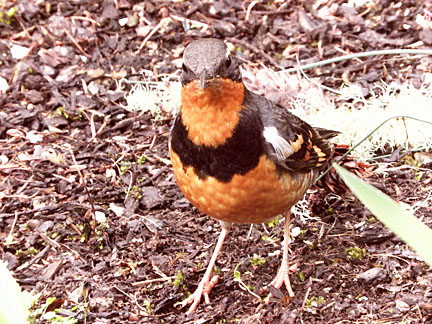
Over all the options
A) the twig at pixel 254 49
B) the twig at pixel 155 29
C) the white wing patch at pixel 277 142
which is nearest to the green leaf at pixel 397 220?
the white wing patch at pixel 277 142

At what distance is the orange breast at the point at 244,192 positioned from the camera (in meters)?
3.18

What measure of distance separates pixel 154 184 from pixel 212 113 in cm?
154

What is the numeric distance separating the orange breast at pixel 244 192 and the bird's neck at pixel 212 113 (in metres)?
0.20

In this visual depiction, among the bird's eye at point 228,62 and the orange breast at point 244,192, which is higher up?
the bird's eye at point 228,62

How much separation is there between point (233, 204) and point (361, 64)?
2.66 metres

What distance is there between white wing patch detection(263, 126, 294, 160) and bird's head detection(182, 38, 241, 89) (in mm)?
406

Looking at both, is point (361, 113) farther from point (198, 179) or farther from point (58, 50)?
point (58, 50)

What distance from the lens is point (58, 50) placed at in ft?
18.5

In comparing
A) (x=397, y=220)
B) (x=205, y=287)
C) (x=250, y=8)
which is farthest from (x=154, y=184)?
(x=397, y=220)

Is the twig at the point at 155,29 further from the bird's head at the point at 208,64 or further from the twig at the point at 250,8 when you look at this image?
the bird's head at the point at 208,64

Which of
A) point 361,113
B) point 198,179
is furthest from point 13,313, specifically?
point 361,113

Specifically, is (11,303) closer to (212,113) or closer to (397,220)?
(397,220)

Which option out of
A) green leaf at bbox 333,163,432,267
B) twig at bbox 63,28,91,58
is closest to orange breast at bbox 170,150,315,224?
green leaf at bbox 333,163,432,267

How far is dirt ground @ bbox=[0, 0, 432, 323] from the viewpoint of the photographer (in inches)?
138
